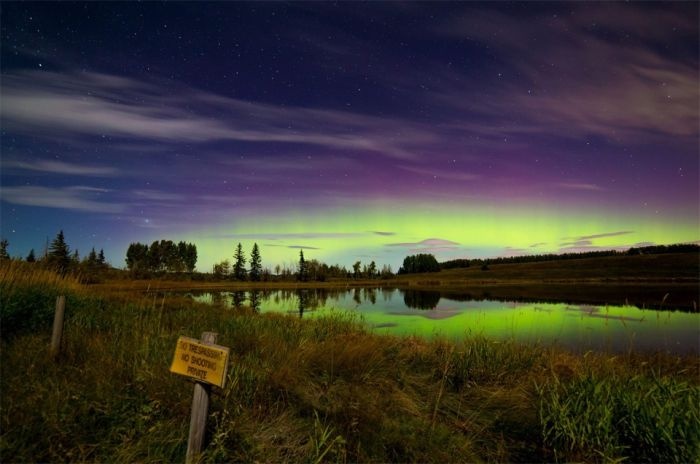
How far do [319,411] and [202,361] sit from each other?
7.27 feet

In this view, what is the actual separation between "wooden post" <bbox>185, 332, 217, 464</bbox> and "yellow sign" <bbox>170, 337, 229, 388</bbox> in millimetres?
126

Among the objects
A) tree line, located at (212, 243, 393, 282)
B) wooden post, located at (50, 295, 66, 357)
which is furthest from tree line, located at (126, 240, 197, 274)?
wooden post, located at (50, 295, 66, 357)

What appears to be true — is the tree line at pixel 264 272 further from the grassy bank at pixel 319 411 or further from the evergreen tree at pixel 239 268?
the grassy bank at pixel 319 411

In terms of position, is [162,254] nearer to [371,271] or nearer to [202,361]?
[371,271]

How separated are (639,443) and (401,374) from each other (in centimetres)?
346

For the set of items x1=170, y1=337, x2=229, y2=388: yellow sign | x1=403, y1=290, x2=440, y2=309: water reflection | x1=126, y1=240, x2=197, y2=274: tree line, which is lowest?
x1=403, y1=290, x2=440, y2=309: water reflection

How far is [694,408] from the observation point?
444cm

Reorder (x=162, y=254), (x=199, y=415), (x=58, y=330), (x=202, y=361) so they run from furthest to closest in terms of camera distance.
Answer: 1. (x=162, y=254)
2. (x=58, y=330)
3. (x=199, y=415)
4. (x=202, y=361)

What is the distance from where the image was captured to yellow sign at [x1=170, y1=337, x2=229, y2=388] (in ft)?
11.5

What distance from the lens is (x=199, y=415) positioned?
3721mm

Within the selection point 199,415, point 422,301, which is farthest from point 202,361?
point 422,301

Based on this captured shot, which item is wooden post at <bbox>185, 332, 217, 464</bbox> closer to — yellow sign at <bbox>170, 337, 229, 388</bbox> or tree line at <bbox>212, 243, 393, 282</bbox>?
yellow sign at <bbox>170, 337, 229, 388</bbox>

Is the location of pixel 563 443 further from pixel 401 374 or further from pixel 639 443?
pixel 401 374

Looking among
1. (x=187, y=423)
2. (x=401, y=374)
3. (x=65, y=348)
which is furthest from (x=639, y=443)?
(x=65, y=348)
